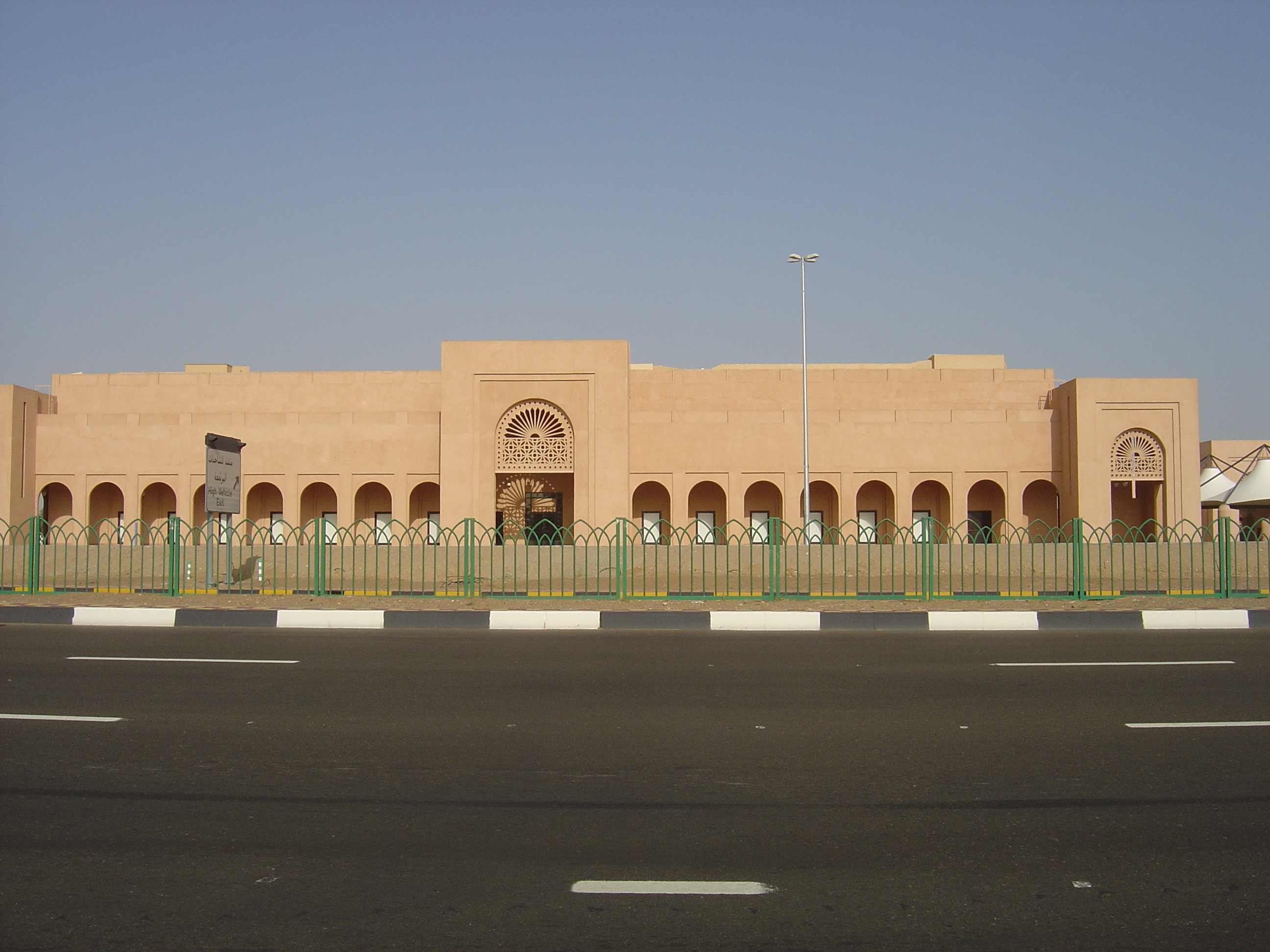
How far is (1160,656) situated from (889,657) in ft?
7.60

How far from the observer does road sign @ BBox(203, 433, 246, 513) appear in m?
17.3

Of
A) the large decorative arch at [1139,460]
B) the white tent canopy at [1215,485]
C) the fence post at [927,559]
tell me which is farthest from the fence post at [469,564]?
the white tent canopy at [1215,485]

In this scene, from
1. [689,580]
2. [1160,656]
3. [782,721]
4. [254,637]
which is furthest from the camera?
[689,580]

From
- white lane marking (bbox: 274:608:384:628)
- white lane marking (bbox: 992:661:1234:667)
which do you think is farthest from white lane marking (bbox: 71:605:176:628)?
white lane marking (bbox: 992:661:1234:667)

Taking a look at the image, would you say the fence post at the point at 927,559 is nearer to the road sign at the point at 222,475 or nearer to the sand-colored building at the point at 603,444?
the road sign at the point at 222,475

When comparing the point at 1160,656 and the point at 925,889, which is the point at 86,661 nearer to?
the point at 925,889

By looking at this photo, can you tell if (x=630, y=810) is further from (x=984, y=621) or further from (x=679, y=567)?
(x=679, y=567)

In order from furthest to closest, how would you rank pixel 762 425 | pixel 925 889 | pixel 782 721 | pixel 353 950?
pixel 762 425
pixel 782 721
pixel 925 889
pixel 353 950

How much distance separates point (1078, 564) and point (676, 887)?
12.1m

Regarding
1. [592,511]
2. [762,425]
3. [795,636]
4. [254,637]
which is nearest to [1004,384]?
[762,425]

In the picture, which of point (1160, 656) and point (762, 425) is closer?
point (1160, 656)

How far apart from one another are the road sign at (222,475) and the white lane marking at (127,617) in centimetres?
554

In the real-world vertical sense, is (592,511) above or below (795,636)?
above

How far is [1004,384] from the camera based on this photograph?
102 feet
